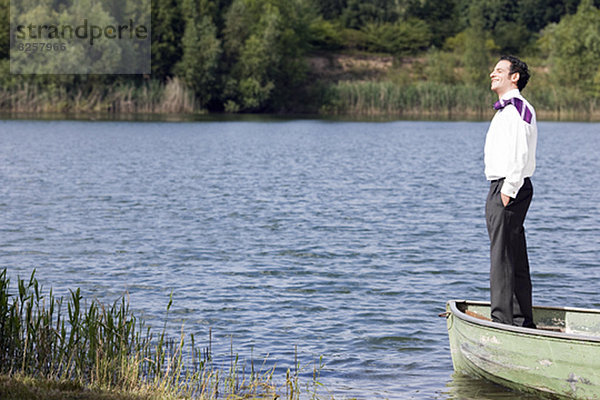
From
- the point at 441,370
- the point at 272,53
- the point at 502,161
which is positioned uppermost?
the point at 272,53

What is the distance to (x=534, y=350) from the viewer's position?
24.8ft

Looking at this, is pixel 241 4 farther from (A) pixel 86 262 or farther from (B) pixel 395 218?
(A) pixel 86 262

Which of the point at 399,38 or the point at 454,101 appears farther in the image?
the point at 399,38

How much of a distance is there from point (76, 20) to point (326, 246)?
199 ft

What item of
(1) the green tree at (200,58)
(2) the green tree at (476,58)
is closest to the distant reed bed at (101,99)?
(1) the green tree at (200,58)

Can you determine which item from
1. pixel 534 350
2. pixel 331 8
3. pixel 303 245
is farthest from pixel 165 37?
pixel 534 350

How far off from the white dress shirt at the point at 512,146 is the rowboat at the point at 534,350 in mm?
1202

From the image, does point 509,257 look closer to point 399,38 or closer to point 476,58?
point 476,58

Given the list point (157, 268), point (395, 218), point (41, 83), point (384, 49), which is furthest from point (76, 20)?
point (157, 268)

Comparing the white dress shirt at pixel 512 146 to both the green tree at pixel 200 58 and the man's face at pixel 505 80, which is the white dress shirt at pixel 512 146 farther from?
the green tree at pixel 200 58

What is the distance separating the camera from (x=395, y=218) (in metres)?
20.4

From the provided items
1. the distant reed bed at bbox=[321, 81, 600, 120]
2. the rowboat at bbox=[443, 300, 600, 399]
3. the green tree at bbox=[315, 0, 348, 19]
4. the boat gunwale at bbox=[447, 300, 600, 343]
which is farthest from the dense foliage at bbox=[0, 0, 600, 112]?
the boat gunwale at bbox=[447, 300, 600, 343]

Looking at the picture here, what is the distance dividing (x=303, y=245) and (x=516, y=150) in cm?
949

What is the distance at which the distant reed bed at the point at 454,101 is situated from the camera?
240 feet
